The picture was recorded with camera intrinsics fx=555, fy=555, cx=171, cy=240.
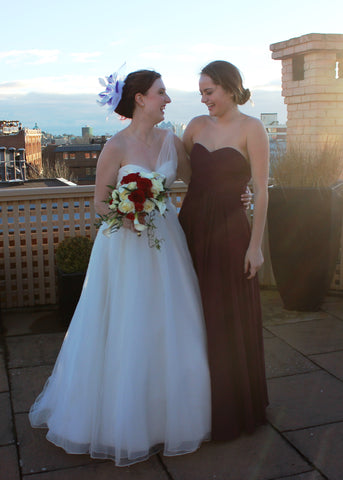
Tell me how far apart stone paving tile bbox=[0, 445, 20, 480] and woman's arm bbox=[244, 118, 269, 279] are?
1.63 meters

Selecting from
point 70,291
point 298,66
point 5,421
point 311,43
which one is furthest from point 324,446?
point 298,66

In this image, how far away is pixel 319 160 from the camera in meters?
5.25

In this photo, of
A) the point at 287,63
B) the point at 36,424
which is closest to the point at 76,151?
the point at 287,63

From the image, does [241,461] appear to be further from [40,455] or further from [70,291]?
[70,291]

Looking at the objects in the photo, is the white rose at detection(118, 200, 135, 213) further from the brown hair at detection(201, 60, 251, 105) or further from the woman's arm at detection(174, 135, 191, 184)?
the brown hair at detection(201, 60, 251, 105)

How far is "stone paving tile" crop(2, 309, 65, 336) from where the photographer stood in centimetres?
509

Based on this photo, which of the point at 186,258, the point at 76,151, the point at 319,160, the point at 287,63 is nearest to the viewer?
the point at 186,258

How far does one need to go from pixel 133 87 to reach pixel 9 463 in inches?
85.4

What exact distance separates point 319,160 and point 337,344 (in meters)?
1.75

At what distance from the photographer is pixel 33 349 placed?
15.2 feet

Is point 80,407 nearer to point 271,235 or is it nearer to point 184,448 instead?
point 184,448

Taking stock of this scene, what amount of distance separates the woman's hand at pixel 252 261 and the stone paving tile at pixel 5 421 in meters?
1.68

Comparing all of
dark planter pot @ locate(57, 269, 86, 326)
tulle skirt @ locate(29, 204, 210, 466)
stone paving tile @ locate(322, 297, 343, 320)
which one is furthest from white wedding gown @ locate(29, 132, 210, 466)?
stone paving tile @ locate(322, 297, 343, 320)

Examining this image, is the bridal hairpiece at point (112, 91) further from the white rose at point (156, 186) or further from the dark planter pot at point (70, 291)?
the dark planter pot at point (70, 291)
